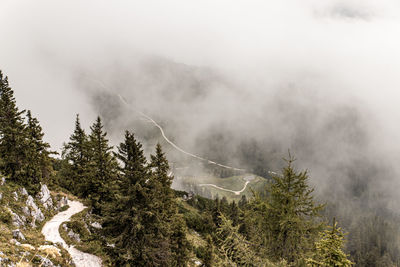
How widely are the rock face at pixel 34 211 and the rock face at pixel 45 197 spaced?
2.71 metres

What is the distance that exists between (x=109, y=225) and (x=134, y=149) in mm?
7196

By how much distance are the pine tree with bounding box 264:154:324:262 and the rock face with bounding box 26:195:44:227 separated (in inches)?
1152

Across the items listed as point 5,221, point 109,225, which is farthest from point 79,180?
point 109,225

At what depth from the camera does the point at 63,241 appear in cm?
2734

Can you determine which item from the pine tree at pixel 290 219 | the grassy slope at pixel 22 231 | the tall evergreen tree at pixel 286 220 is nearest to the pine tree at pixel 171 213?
the grassy slope at pixel 22 231

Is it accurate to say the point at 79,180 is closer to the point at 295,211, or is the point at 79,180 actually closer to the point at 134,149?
the point at 134,149

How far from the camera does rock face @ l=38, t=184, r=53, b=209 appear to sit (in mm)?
35469

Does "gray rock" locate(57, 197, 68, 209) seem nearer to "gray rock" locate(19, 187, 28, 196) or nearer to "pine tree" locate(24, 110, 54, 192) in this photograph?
"pine tree" locate(24, 110, 54, 192)

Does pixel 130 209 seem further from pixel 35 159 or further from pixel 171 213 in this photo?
pixel 35 159

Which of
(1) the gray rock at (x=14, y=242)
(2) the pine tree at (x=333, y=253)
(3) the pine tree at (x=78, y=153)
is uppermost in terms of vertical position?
(3) the pine tree at (x=78, y=153)

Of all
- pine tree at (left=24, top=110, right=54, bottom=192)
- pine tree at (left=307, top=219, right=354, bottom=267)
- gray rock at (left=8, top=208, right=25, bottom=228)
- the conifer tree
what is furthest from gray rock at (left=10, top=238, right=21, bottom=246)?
pine tree at (left=307, top=219, right=354, bottom=267)

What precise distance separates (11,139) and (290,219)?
35090 mm

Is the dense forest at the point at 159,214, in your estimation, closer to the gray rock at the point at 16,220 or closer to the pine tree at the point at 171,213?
the pine tree at the point at 171,213

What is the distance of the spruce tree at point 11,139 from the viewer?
1241 inches
